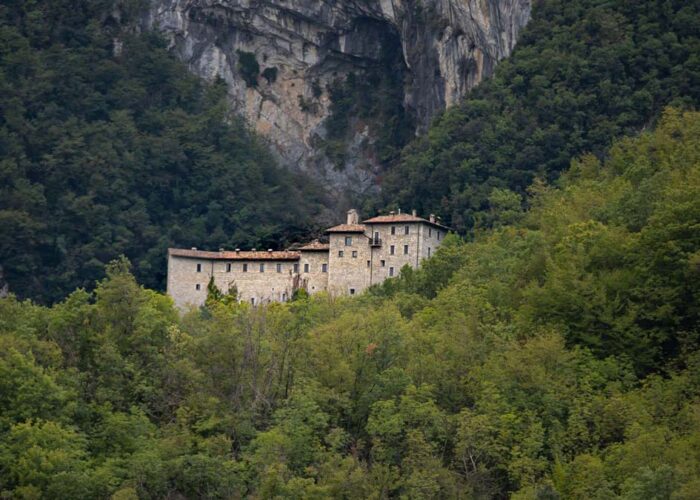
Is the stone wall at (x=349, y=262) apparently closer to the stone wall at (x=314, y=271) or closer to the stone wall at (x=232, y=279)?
the stone wall at (x=314, y=271)

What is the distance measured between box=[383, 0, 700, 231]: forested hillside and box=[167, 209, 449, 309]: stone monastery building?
409 inches

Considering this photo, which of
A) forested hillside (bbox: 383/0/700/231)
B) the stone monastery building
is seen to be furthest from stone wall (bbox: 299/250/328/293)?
forested hillside (bbox: 383/0/700/231)

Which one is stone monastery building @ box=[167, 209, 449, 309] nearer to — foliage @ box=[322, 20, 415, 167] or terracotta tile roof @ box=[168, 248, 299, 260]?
terracotta tile roof @ box=[168, 248, 299, 260]

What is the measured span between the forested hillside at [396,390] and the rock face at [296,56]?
64202mm

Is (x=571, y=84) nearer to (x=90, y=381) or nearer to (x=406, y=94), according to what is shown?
(x=406, y=94)

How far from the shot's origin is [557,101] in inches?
4850

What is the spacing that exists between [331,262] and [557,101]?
22497 millimetres

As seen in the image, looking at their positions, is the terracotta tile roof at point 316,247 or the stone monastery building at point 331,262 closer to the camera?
the stone monastery building at point 331,262

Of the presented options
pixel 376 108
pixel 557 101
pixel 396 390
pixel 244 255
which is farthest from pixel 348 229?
pixel 376 108

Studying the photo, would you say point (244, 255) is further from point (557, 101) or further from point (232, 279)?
point (557, 101)

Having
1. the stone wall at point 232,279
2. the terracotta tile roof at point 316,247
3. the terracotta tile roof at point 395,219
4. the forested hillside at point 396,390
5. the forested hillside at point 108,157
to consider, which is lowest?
the forested hillside at point 396,390

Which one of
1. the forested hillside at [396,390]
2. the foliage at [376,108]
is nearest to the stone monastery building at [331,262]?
the forested hillside at [396,390]

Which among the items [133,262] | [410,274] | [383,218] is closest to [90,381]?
[410,274]

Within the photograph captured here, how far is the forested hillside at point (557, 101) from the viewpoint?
12112 centimetres
